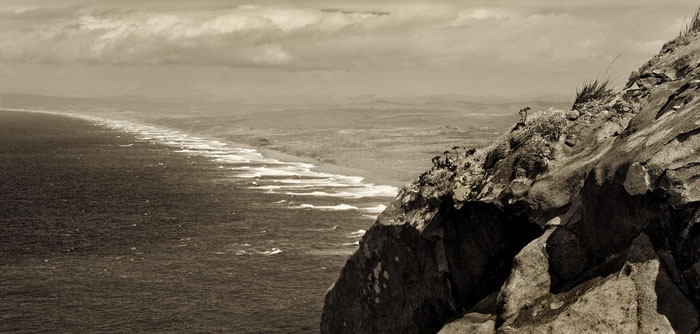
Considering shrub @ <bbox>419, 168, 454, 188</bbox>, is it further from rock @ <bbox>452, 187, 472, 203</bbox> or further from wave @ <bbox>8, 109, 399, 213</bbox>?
wave @ <bbox>8, 109, 399, 213</bbox>

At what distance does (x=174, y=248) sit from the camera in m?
77.6

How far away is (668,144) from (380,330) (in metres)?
11.8

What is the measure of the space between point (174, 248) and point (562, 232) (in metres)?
66.4

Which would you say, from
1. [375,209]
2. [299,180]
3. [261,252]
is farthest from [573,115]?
[299,180]

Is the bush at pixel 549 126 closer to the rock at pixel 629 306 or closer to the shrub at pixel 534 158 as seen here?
the shrub at pixel 534 158

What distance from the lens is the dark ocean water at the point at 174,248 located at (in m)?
55.1

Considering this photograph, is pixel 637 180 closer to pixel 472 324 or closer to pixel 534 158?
pixel 534 158

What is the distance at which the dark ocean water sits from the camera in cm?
5512

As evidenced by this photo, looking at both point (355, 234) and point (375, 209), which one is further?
point (375, 209)

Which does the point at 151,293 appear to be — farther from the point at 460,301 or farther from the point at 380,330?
the point at 460,301

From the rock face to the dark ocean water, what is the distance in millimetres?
31405

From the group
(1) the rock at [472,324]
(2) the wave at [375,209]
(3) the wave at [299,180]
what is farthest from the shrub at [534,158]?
(3) the wave at [299,180]

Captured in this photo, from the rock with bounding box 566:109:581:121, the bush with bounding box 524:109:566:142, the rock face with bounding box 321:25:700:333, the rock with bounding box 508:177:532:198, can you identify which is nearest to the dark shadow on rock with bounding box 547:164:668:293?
the rock face with bounding box 321:25:700:333

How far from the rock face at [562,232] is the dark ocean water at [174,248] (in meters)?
31.4
